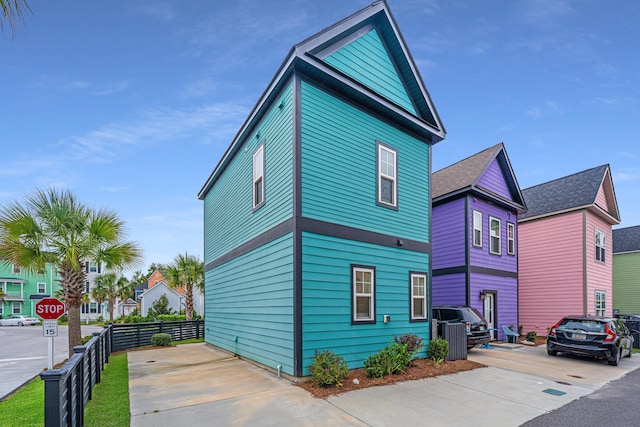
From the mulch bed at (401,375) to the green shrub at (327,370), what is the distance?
12 centimetres

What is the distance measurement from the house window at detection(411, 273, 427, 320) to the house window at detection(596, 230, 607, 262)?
14.4m

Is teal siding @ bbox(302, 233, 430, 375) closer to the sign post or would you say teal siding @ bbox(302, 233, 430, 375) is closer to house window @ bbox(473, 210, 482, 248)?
the sign post

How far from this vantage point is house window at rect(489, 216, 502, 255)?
17.4 m

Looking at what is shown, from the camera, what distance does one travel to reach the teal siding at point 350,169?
30.0 feet

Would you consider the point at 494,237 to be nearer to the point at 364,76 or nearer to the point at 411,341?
the point at 411,341

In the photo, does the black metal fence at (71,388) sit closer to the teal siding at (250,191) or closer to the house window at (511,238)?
the teal siding at (250,191)

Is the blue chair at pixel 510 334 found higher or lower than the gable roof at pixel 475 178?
lower

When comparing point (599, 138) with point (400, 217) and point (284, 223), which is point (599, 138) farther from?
point (284, 223)

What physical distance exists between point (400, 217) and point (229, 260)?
6.59 m

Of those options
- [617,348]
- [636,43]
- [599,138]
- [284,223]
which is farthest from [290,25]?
[599,138]

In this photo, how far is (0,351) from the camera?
62.5ft

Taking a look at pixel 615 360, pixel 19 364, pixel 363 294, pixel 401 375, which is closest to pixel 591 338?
pixel 615 360

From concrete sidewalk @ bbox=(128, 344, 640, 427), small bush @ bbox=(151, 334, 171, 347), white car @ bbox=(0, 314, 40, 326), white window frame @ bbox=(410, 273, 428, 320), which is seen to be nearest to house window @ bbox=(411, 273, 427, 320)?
white window frame @ bbox=(410, 273, 428, 320)

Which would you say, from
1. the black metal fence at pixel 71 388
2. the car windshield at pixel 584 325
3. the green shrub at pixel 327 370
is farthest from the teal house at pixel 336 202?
the car windshield at pixel 584 325
